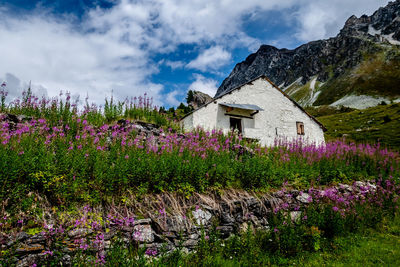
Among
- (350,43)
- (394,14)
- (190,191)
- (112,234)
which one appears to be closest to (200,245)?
(190,191)

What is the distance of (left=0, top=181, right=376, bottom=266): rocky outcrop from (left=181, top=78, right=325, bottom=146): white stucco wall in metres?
11.0

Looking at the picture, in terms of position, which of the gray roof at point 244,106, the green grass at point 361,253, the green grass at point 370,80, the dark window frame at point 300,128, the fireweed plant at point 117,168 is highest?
the green grass at point 370,80

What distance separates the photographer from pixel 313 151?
10.5m

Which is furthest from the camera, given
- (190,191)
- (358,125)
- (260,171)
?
(358,125)

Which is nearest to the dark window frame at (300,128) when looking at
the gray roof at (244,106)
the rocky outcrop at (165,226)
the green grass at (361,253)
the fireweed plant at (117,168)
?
the gray roof at (244,106)

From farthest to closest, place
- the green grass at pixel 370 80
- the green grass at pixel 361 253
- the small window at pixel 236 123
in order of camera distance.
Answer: the green grass at pixel 370 80 < the small window at pixel 236 123 < the green grass at pixel 361 253

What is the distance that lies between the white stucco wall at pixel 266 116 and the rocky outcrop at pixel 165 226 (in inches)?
431

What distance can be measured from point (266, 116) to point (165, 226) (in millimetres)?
16219

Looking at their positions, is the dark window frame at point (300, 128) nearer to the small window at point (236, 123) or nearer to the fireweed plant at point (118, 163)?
the small window at point (236, 123)

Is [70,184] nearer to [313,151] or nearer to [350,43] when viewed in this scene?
[313,151]

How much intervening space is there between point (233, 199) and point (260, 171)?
151cm

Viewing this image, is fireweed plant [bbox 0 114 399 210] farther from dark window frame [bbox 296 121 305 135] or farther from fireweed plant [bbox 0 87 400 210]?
dark window frame [bbox 296 121 305 135]

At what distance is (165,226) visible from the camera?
4680 millimetres

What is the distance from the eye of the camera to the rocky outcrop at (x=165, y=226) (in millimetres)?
3559
